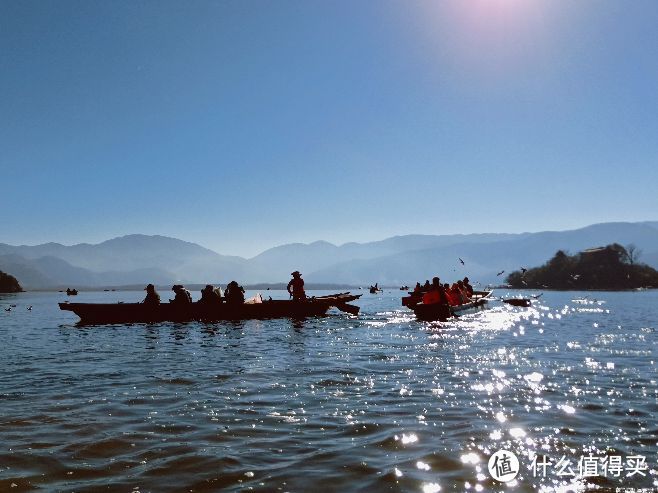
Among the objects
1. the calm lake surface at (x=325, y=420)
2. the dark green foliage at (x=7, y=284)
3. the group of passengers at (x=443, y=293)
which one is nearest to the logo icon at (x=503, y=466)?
the calm lake surface at (x=325, y=420)

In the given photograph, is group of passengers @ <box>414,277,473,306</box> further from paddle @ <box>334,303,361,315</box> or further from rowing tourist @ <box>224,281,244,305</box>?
rowing tourist @ <box>224,281,244,305</box>

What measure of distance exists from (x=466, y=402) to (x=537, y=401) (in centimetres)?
167

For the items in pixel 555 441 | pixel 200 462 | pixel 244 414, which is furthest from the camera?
pixel 244 414

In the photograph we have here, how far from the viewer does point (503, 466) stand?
271 inches

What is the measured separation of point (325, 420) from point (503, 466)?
3.55 metres

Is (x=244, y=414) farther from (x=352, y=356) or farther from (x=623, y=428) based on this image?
(x=352, y=356)

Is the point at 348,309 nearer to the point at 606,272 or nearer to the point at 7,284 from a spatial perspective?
the point at 606,272

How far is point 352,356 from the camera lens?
18.2 m

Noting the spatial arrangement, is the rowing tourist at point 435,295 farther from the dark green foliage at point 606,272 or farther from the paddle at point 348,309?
the dark green foliage at point 606,272

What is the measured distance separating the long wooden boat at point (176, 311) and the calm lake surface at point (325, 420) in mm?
14419

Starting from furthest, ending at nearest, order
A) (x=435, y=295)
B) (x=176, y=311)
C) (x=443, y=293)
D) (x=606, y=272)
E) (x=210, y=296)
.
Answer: (x=606, y=272), (x=210, y=296), (x=443, y=293), (x=176, y=311), (x=435, y=295)

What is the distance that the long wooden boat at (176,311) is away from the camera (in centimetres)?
3388

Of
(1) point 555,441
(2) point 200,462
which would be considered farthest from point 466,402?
(2) point 200,462

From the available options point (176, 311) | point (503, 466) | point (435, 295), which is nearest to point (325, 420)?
point (503, 466)
